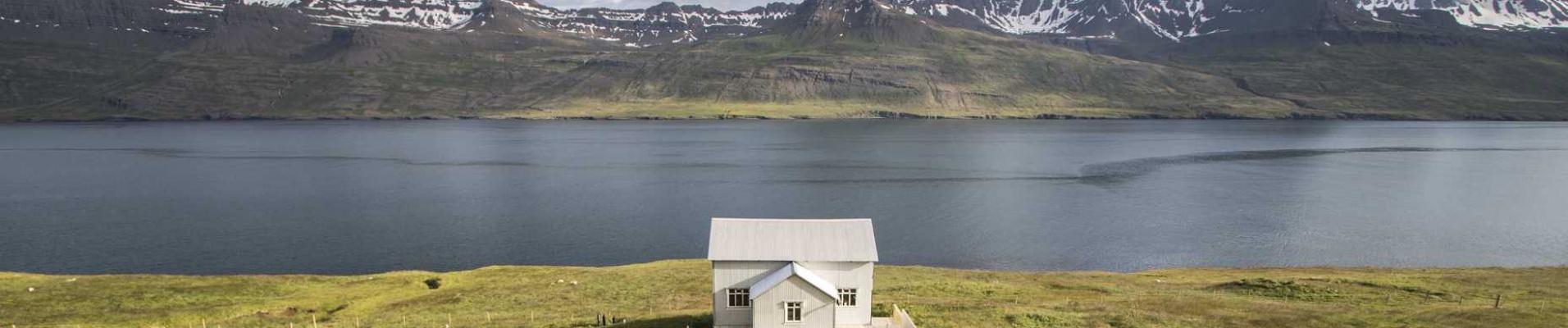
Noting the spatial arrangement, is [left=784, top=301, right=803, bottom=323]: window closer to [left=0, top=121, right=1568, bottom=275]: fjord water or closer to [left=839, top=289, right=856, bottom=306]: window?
[left=839, top=289, right=856, bottom=306]: window

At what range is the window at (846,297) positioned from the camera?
154 feet

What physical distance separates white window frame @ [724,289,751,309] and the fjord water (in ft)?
121

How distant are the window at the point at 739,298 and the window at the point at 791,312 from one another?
110 inches

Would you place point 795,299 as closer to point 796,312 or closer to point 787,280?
point 796,312

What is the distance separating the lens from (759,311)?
4500cm

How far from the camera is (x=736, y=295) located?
154ft

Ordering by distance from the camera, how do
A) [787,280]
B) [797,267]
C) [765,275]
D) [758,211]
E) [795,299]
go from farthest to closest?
[758,211], [765,275], [797,267], [795,299], [787,280]

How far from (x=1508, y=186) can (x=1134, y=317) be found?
133 meters

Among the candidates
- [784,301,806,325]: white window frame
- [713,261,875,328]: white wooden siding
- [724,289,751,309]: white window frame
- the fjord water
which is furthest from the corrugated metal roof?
the fjord water

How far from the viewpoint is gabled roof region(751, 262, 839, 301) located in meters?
44.3

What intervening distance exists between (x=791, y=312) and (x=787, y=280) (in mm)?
1920

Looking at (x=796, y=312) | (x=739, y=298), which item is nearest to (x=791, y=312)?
(x=796, y=312)

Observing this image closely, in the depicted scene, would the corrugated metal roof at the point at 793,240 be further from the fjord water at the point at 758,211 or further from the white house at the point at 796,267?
the fjord water at the point at 758,211

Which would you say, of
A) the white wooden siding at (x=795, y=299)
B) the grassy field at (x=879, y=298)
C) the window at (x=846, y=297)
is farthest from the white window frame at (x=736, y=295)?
the window at (x=846, y=297)
